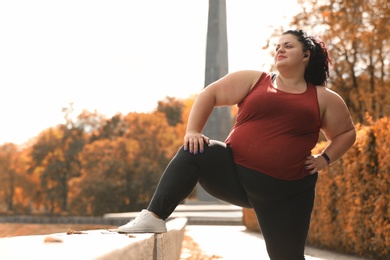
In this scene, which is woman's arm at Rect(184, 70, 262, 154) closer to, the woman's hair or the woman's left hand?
the woman's hair

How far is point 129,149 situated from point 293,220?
3435 cm

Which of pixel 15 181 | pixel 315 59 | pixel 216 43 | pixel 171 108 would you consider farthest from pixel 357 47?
pixel 171 108

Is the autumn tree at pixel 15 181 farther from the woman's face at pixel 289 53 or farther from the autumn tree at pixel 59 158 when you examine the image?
the woman's face at pixel 289 53

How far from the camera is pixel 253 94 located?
3818mm

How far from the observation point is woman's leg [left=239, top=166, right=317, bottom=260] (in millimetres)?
3752

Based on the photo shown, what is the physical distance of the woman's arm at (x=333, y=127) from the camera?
12.8 ft

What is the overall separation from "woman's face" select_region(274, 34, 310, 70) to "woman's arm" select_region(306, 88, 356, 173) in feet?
0.76

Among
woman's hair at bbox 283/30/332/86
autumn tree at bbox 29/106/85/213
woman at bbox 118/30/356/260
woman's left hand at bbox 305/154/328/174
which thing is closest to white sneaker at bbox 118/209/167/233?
woman at bbox 118/30/356/260

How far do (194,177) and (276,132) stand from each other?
588 millimetres

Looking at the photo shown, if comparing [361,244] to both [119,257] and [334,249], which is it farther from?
[119,257]

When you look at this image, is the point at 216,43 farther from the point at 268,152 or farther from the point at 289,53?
the point at 268,152

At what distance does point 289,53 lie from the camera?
3928mm

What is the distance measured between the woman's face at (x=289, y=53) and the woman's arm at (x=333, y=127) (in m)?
0.23

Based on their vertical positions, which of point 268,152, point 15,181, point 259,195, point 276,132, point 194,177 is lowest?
point 15,181
